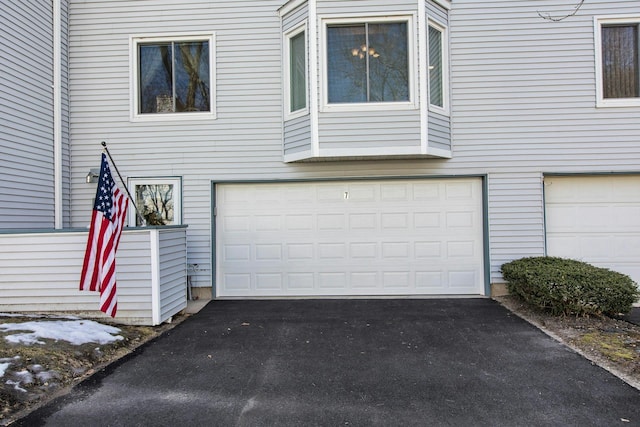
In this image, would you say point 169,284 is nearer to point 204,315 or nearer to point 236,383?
point 204,315

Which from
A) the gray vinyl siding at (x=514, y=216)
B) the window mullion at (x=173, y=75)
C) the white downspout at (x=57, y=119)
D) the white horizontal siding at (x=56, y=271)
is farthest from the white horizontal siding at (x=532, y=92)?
the white downspout at (x=57, y=119)

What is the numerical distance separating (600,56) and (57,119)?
9.85 m

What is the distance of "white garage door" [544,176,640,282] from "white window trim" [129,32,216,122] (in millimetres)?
6422

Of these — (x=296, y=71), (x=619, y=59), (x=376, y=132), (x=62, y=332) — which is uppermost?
(x=619, y=59)

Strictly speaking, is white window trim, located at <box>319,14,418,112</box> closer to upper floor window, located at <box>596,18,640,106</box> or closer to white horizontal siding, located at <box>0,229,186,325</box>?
upper floor window, located at <box>596,18,640,106</box>

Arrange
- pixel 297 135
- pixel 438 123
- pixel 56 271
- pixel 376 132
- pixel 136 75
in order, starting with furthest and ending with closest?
pixel 136 75 → pixel 297 135 → pixel 438 123 → pixel 376 132 → pixel 56 271

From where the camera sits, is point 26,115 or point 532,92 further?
point 532,92

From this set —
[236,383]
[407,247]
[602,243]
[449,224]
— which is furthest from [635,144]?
[236,383]

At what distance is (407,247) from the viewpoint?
279 inches

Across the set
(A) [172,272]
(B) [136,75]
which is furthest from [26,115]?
(A) [172,272]

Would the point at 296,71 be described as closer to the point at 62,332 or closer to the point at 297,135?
the point at 297,135

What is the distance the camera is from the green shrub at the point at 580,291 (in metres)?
5.30

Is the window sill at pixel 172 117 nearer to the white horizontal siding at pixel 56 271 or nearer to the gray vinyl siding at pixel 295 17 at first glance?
the gray vinyl siding at pixel 295 17

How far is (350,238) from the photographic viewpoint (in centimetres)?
714
